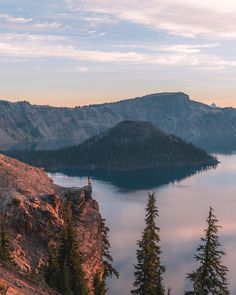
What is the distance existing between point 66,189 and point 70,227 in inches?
1673

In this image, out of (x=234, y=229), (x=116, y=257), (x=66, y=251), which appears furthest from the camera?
(x=234, y=229)

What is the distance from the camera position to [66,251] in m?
61.4

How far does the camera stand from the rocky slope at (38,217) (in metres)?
81.6

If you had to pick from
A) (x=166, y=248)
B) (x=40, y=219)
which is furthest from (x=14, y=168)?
(x=166, y=248)

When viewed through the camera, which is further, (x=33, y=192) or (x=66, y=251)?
(x=33, y=192)

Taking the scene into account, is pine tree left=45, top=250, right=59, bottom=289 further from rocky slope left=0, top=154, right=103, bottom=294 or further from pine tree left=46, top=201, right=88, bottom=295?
rocky slope left=0, top=154, right=103, bottom=294

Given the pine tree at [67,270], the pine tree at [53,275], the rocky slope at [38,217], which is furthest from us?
the rocky slope at [38,217]

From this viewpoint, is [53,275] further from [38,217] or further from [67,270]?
[38,217]

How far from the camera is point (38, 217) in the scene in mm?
88250

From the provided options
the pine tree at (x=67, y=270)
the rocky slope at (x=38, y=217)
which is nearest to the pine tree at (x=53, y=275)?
the pine tree at (x=67, y=270)

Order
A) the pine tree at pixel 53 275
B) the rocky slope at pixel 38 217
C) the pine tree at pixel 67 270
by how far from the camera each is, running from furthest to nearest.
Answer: the rocky slope at pixel 38 217, the pine tree at pixel 53 275, the pine tree at pixel 67 270

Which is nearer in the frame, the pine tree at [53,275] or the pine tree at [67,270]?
the pine tree at [67,270]

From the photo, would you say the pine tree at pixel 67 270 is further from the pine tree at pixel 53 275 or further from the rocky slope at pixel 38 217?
the rocky slope at pixel 38 217

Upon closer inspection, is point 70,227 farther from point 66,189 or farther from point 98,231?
point 66,189
